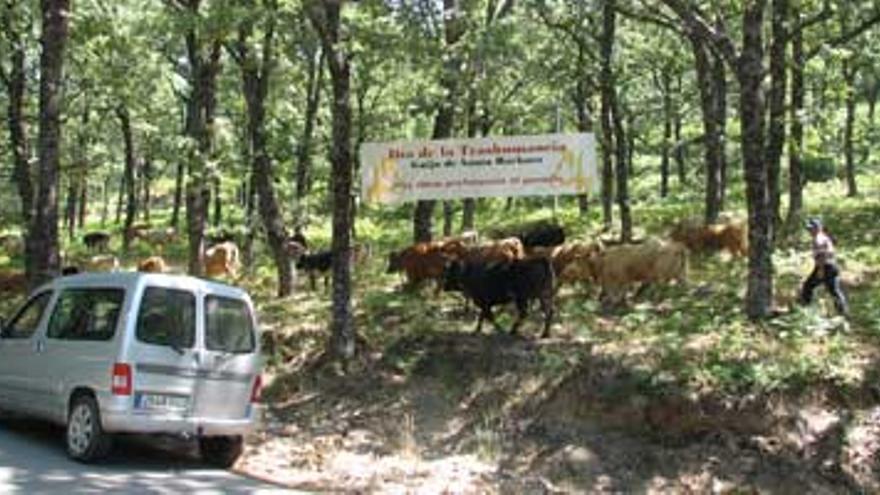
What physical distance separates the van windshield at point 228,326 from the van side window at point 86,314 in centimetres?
97

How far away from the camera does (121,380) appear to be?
12.4 metres

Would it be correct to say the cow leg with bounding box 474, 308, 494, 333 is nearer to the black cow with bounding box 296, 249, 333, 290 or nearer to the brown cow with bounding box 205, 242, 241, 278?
the black cow with bounding box 296, 249, 333, 290

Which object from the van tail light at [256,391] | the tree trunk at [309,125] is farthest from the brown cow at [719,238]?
the tree trunk at [309,125]

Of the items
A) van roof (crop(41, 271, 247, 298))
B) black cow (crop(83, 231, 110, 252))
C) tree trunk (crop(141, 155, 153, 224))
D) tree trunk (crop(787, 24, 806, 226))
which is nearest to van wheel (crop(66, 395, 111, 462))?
van roof (crop(41, 271, 247, 298))

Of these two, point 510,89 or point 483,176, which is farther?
point 510,89

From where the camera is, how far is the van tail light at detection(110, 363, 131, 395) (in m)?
12.3

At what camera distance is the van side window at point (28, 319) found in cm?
1421

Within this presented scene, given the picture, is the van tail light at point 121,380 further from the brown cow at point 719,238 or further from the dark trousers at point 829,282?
the brown cow at point 719,238

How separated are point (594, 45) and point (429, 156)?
12.9 meters

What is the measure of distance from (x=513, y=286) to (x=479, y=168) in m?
2.95

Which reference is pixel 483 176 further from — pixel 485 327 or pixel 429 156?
pixel 485 327

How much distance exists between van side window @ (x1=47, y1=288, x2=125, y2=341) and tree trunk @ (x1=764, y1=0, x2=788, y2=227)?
1138 cm

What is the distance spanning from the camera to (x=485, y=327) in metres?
17.7

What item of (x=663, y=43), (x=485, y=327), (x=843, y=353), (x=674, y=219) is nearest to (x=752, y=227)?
(x=843, y=353)
